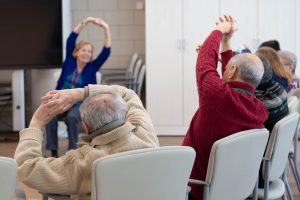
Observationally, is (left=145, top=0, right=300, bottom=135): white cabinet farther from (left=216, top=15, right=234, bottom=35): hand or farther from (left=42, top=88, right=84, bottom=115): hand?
(left=42, top=88, right=84, bottom=115): hand

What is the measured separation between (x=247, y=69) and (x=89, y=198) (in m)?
1.10

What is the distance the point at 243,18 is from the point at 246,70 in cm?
413

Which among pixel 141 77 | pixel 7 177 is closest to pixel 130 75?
pixel 141 77

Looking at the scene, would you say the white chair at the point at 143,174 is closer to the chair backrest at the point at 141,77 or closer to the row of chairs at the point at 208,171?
the row of chairs at the point at 208,171

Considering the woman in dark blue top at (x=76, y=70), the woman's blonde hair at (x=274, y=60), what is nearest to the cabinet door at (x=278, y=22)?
the woman in dark blue top at (x=76, y=70)

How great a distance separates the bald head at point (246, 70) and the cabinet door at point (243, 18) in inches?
157

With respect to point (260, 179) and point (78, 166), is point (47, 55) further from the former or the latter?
point (78, 166)

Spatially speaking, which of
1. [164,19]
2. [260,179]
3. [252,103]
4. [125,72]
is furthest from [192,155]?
[125,72]

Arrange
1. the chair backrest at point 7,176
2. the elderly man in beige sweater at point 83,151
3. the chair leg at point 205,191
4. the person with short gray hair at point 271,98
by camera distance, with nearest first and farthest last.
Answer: the chair backrest at point 7,176 < the elderly man in beige sweater at point 83,151 < the chair leg at point 205,191 < the person with short gray hair at point 271,98

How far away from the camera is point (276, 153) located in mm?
3049

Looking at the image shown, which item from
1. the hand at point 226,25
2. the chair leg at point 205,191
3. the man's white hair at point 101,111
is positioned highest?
the hand at point 226,25

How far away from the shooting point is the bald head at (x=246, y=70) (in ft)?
Answer: 9.52

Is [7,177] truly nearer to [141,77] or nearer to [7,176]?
[7,176]

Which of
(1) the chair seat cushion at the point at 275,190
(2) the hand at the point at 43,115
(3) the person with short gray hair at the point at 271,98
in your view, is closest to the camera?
(2) the hand at the point at 43,115
